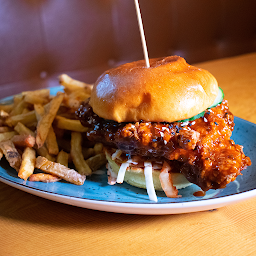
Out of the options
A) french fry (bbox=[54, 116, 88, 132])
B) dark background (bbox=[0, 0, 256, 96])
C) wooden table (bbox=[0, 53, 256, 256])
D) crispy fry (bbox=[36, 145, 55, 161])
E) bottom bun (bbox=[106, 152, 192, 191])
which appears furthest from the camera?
dark background (bbox=[0, 0, 256, 96])

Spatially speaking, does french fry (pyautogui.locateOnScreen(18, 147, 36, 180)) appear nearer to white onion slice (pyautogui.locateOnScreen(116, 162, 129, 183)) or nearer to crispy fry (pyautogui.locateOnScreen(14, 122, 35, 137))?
crispy fry (pyautogui.locateOnScreen(14, 122, 35, 137))

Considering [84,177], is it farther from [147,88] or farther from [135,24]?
[135,24]

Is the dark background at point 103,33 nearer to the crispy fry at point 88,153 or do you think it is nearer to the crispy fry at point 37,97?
the crispy fry at point 37,97

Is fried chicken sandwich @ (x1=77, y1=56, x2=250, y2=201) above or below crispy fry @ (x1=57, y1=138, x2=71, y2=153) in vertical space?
above

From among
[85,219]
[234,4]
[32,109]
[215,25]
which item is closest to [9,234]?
[85,219]

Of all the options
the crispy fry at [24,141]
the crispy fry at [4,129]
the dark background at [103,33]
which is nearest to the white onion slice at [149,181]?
the crispy fry at [24,141]

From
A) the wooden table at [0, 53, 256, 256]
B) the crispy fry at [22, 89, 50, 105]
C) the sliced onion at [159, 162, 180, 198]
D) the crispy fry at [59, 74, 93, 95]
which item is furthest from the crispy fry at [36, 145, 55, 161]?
the sliced onion at [159, 162, 180, 198]

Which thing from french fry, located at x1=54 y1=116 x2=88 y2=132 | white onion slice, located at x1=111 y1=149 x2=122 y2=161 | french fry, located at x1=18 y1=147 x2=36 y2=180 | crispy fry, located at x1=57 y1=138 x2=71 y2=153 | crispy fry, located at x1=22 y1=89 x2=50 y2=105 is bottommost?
crispy fry, located at x1=57 y1=138 x2=71 y2=153
